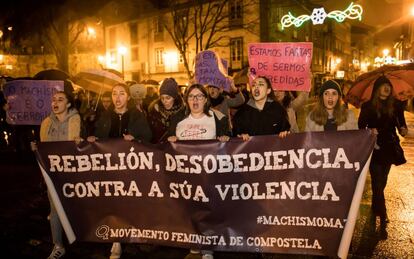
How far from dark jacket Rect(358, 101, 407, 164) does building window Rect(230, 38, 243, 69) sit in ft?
87.1

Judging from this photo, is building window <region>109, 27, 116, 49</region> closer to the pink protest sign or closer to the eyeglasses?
the pink protest sign

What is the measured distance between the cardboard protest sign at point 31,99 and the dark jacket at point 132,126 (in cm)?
132

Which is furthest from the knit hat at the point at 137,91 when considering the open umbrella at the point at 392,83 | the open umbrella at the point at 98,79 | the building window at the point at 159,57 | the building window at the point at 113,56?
the building window at the point at 113,56

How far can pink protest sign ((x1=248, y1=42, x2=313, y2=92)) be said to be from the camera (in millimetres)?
5812

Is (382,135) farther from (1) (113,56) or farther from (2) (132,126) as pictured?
(1) (113,56)

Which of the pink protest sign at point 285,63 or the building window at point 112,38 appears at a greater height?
the building window at point 112,38

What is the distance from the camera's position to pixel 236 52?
32000 millimetres

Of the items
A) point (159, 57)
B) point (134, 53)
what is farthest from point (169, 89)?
point (134, 53)

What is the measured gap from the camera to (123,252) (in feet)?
15.9

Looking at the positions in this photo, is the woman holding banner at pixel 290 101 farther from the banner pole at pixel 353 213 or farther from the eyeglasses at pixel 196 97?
the banner pole at pixel 353 213

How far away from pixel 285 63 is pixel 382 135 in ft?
5.47

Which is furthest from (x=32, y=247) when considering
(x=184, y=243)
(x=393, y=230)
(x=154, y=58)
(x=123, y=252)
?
(x=154, y=58)

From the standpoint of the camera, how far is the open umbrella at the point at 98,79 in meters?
6.92

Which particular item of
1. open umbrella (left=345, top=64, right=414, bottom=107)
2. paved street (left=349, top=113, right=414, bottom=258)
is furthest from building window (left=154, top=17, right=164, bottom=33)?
open umbrella (left=345, top=64, right=414, bottom=107)
